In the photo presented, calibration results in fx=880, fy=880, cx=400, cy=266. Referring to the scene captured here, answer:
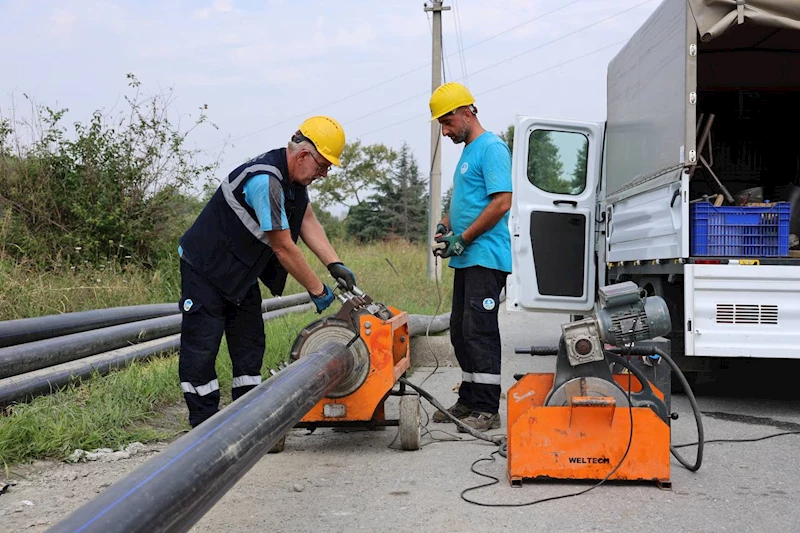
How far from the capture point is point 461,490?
13.4 feet

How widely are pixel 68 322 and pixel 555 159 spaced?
5.19 metres

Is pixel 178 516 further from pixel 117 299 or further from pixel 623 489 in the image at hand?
pixel 117 299

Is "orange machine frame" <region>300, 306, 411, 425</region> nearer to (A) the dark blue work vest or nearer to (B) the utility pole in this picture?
(A) the dark blue work vest

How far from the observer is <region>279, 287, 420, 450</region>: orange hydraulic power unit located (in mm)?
4805

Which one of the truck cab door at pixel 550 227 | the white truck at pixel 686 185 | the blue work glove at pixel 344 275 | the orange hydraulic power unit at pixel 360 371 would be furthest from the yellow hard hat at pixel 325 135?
the truck cab door at pixel 550 227

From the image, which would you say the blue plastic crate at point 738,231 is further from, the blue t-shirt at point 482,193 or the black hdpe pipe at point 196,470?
the black hdpe pipe at point 196,470

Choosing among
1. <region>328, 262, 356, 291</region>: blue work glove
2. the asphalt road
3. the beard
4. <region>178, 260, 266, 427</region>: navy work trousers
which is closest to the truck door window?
the beard

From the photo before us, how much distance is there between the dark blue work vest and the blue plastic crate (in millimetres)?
3255

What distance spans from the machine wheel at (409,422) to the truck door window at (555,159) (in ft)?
14.8

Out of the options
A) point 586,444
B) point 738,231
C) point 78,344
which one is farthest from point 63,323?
point 738,231

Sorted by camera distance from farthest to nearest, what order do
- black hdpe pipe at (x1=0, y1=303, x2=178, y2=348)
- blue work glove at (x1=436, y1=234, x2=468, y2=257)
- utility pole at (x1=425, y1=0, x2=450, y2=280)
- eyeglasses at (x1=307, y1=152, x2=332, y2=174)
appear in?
utility pole at (x1=425, y1=0, x2=450, y2=280) → blue work glove at (x1=436, y1=234, x2=468, y2=257) → black hdpe pipe at (x1=0, y1=303, x2=178, y2=348) → eyeglasses at (x1=307, y1=152, x2=332, y2=174)

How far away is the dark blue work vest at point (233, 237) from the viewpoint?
4613mm

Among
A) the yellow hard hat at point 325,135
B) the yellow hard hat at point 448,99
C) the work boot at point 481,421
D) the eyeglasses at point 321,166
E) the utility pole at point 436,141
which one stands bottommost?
the work boot at point 481,421

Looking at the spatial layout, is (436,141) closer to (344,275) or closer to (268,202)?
(344,275)
